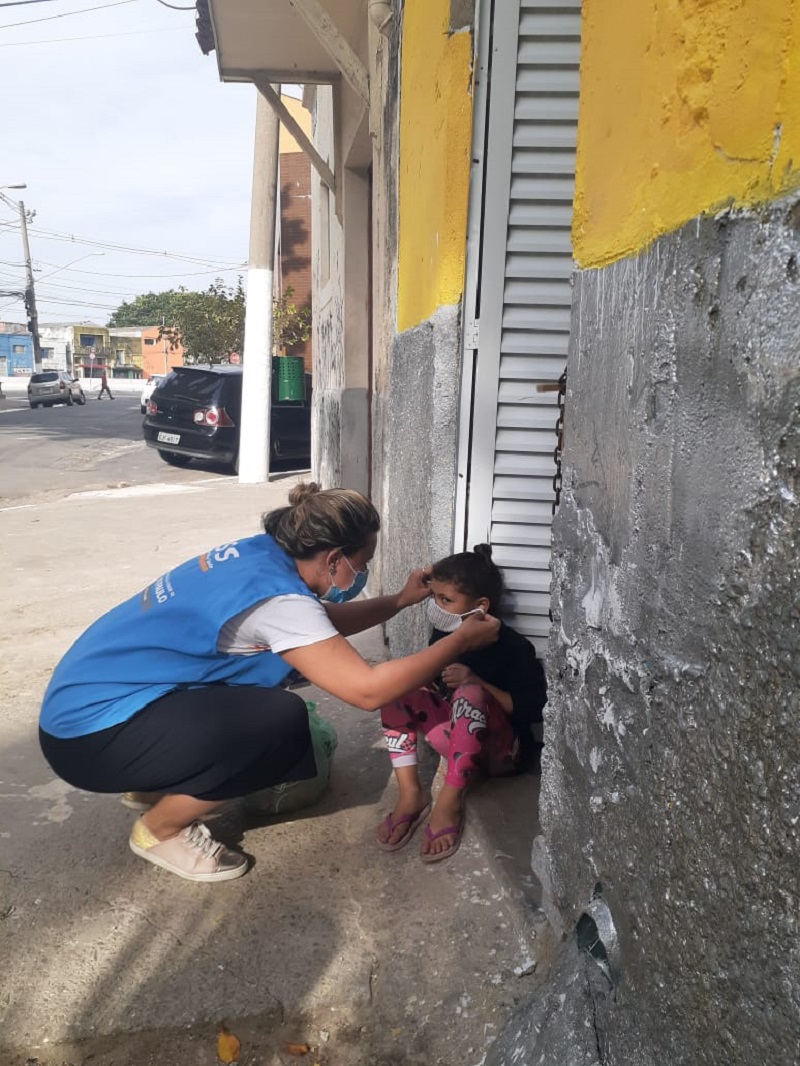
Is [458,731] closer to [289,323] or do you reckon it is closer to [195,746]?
[195,746]

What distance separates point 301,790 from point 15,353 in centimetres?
8218

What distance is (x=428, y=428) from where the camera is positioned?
123 inches

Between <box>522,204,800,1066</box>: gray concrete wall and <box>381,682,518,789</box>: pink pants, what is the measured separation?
0.85 m

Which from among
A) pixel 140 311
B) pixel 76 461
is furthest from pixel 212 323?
pixel 140 311

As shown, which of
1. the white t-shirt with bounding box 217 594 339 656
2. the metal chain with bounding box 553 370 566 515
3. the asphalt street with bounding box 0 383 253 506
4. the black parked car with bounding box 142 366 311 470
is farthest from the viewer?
the black parked car with bounding box 142 366 311 470

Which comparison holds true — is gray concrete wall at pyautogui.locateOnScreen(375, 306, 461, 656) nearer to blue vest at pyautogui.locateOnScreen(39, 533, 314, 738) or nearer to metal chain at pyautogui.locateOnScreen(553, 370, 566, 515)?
metal chain at pyautogui.locateOnScreen(553, 370, 566, 515)

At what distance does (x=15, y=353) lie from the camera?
76688 mm

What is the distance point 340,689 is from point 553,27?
7.00 ft

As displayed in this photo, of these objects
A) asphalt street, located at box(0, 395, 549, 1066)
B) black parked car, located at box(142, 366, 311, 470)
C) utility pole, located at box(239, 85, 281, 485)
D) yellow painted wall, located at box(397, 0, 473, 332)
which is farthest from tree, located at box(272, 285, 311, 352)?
asphalt street, located at box(0, 395, 549, 1066)

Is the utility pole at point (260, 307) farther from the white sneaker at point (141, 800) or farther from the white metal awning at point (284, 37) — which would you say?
the white sneaker at point (141, 800)

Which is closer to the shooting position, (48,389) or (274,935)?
(274,935)

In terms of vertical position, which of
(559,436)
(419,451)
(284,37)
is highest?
(284,37)

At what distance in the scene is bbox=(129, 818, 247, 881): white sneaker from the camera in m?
2.47

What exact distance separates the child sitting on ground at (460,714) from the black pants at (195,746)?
1.30 ft
